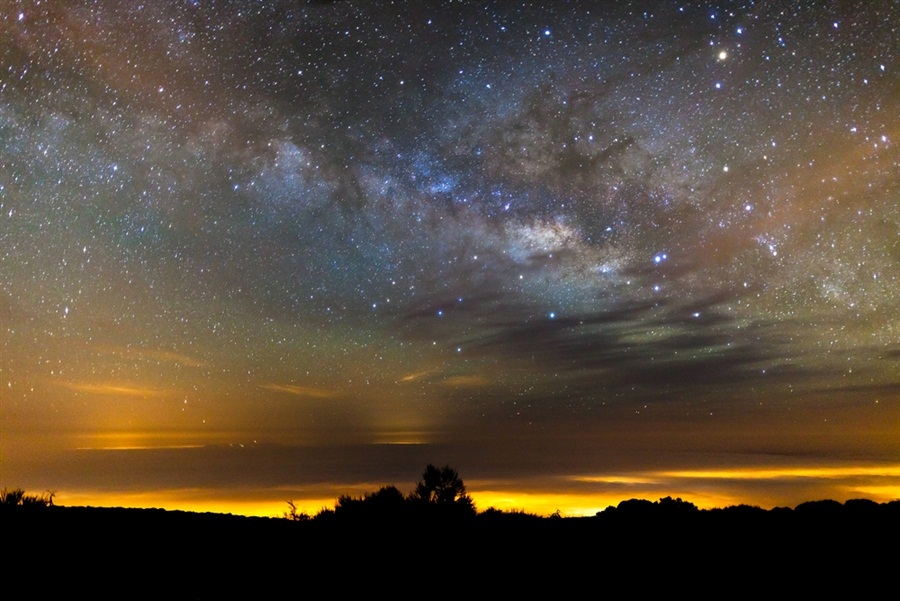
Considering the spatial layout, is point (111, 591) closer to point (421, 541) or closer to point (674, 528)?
point (421, 541)

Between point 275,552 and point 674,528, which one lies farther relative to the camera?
point 674,528

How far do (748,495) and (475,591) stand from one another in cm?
1451

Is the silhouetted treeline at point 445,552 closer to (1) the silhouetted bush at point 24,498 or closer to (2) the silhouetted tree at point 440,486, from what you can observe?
(1) the silhouetted bush at point 24,498

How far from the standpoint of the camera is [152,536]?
687cm

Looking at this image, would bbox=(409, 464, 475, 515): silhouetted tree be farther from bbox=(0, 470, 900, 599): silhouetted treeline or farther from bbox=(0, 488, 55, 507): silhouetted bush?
bbox=(0, 488, 55, 507): silhouetted bush

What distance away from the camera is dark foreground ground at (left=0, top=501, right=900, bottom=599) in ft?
17.7

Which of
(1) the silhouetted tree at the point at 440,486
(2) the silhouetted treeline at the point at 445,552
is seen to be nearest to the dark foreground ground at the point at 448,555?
(2) the silhouetted treeline at the point at 445,552

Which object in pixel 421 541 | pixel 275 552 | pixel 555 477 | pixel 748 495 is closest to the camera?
pixel 275 552

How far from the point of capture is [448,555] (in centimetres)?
643

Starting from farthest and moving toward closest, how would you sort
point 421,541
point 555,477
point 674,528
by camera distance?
1. point 555,477
2. point 674,528
3. point 421,541

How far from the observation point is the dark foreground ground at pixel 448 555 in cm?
541

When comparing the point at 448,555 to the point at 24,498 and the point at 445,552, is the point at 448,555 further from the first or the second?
the point at 24,498

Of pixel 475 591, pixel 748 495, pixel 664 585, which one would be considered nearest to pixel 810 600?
pixel 664 585

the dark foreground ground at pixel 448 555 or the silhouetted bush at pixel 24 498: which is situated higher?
the silhouetted bush at pixel 24 498
